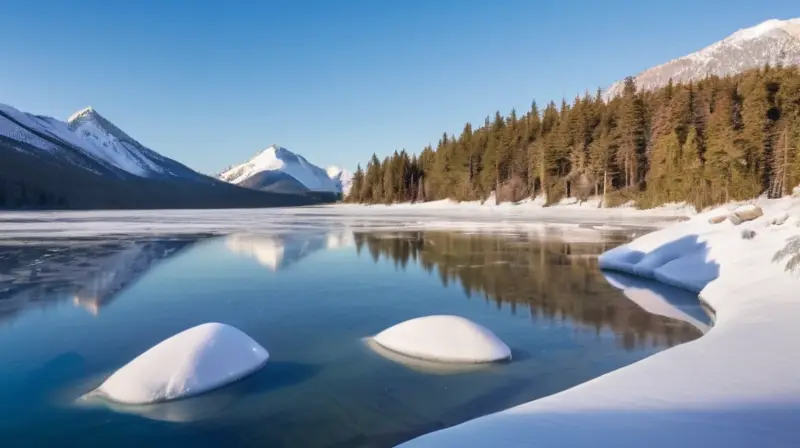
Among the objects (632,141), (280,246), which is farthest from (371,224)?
(632,141)

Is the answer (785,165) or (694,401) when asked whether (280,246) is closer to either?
(694,401)

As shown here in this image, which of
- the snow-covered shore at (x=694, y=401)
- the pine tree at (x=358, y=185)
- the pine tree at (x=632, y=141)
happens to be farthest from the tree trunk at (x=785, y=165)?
the pine tree at (x=358, y=185)

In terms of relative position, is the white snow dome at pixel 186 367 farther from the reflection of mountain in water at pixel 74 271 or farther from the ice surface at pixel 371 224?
the ice surface at pixel 371 224

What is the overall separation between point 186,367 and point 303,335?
2.53 meters

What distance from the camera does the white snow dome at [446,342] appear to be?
740 cm

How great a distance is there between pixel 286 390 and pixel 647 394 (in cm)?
414

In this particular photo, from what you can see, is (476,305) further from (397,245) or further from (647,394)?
(397,245)

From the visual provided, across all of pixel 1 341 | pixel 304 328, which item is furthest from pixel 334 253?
pixel 1 341

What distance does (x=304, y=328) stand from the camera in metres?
9.11

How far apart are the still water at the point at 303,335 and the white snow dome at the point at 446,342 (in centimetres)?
29

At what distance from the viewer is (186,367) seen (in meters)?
6.35

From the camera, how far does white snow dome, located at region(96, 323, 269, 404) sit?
600 centimetres

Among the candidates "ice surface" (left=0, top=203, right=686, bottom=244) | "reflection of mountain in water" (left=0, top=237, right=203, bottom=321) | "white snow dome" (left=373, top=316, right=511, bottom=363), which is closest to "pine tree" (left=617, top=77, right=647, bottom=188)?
"ice surface" (left=0, top=203, right=686, bottom=244)

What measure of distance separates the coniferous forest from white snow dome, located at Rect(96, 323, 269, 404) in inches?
1923
